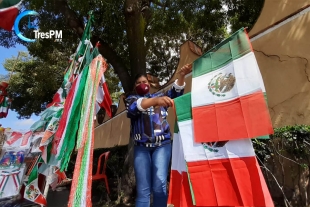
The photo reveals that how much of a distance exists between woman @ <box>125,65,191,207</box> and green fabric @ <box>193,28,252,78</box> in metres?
0.18

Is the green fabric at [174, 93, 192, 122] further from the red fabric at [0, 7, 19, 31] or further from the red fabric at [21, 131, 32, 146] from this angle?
the red fabric at [0, 7, 19, 31]

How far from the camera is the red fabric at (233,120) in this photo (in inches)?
79.0

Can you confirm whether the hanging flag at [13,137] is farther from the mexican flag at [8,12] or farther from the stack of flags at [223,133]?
the stack of flags at [223,133]

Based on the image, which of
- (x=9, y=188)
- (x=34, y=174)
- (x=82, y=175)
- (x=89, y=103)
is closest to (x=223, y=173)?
(x=82, y=175)

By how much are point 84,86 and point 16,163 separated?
2.32 meters

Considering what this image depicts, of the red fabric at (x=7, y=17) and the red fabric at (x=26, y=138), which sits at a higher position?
the red fabric at (x=7, y=17)

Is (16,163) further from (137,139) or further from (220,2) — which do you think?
(220,2)

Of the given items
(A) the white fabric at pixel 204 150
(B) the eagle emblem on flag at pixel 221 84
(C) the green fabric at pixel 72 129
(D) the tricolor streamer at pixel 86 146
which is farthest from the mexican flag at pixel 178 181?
(C) the green fabric at pixel 72 129

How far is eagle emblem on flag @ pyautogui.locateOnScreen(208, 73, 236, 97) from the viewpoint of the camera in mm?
2246

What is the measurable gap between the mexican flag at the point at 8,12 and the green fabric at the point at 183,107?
3.85m

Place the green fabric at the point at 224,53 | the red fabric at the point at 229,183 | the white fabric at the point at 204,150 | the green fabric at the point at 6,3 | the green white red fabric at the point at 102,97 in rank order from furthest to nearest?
1. the green fabric at the point at 6,3
2. the green white red fabric at the point at 102,97
3. the green fabric at the point at 224,53
4. the white fabric at the point at 204,150
5. the red fabric at the point at 229,183

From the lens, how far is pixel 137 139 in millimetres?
2506

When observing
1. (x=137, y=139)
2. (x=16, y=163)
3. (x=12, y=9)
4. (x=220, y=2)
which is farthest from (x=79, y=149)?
(x=220, y=2)

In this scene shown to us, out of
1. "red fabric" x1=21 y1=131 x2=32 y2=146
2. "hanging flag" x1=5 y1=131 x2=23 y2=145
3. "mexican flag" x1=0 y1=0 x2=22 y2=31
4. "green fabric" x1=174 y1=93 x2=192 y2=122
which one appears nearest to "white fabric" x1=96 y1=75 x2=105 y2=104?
"green fabric" x1=174 y1=93 x2=192 y2=122
